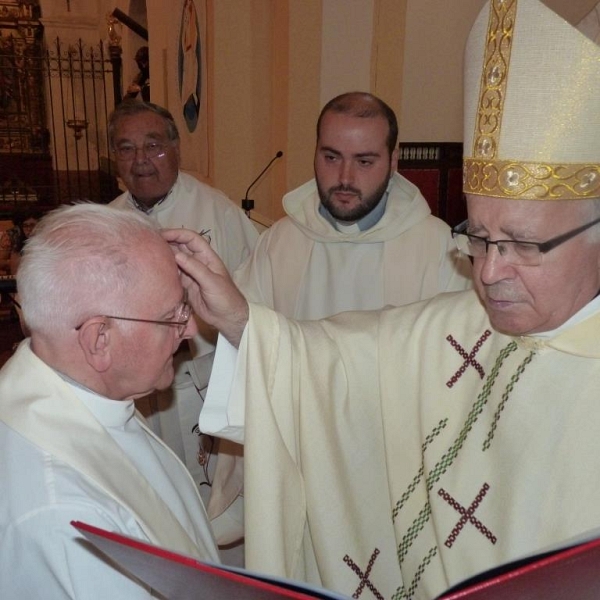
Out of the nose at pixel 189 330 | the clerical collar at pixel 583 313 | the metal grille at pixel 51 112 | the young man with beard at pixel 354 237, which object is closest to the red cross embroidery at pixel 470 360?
the clerical collar at pixel 583 313

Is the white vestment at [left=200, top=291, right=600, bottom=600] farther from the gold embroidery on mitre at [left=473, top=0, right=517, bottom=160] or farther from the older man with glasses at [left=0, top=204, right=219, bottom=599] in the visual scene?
the gold embroidery on mitre at [left=473, top=0, right=517, bottom=160]

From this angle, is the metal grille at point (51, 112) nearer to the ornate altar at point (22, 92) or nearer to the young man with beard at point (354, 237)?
the ornate altar at point (22, 92)

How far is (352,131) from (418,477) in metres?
1.77

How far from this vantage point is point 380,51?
6289 millimetres

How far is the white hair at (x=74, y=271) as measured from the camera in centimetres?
150

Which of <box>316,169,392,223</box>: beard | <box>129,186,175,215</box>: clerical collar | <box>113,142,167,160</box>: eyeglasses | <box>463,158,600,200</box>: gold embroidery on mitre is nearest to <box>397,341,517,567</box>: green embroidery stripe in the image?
<box>463,158,600,200</box>: gold embroidery on mitre

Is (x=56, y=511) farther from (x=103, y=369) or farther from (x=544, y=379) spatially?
(x=544, y=379)

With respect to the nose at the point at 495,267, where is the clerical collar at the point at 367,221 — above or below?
below

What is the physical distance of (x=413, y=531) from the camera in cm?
196

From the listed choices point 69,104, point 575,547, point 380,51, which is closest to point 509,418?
point 575,547

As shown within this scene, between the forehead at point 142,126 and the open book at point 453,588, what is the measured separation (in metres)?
3.19

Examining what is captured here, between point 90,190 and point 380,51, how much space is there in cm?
718

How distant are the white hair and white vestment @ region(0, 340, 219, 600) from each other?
0.14 m

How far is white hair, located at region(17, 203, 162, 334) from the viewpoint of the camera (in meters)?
1.50
